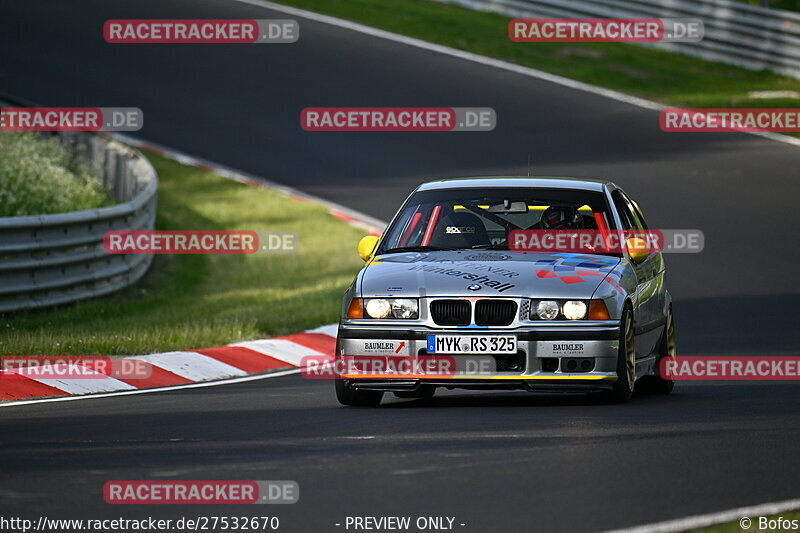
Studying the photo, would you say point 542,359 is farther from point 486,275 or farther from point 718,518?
point 718,518

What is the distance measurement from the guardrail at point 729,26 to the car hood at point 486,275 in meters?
19.6

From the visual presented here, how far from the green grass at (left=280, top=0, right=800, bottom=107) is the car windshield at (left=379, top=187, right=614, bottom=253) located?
54.1ft

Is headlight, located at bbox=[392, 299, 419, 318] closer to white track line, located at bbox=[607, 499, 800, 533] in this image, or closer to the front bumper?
the front bumper

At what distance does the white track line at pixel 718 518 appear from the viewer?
6.17m

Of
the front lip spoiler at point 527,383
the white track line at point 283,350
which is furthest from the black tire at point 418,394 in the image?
the white track line at point 283,350

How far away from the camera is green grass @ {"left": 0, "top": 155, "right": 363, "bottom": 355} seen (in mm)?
13555

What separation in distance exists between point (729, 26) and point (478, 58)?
15.6 ft

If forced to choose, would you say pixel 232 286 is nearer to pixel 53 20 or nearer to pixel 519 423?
pixel 519 423

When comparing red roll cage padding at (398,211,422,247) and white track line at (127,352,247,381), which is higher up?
red roll cage padding at (398,211,422,247)

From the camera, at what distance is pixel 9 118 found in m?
22.8

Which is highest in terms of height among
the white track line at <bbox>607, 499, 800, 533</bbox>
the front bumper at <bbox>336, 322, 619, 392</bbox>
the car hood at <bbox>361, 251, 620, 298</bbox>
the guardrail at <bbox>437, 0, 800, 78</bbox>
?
the guardrail at <bbox>437, 0, 800, 78</bbox>

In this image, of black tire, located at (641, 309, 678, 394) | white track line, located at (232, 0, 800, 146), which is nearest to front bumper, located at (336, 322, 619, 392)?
black tire, located at (641, 309, 678, 394)

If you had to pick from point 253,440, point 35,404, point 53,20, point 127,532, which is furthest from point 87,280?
point 53,20

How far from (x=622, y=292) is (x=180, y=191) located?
14035 mm
